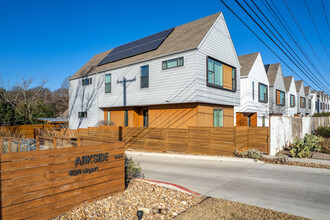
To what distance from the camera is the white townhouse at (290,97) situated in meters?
34.3

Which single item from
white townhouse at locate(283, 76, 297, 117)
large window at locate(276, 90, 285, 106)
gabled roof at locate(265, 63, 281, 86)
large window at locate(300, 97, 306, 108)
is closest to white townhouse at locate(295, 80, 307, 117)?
large window at locate(300, 97, 306, 108)

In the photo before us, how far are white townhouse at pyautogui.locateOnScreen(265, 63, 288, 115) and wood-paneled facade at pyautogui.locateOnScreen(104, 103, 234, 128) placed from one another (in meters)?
11.7

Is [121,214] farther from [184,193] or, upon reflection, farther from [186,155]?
[186,155]

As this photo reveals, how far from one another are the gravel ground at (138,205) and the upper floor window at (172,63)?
10.7m

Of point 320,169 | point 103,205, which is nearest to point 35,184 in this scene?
point 103,205

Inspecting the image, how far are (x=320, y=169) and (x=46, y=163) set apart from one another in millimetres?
10431

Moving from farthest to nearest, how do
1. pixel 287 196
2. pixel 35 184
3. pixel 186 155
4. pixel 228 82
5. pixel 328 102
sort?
pixel 328 102 < pixel 228 82 < pixel 186 155 < pixel 287 196 < pixel 35 184

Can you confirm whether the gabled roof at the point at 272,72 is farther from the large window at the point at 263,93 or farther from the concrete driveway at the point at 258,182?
the concrete driveway at the point at 258,182

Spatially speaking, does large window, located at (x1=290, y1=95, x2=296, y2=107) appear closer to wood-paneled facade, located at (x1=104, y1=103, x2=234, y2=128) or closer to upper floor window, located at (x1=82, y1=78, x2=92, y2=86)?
wood-paneled facade, located at (x1=104, y1=103, x2=234, y2=128)

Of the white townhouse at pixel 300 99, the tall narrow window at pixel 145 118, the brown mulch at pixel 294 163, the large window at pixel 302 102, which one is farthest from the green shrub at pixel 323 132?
the large window at pixel 302 102

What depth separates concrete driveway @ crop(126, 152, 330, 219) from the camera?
5679 mm


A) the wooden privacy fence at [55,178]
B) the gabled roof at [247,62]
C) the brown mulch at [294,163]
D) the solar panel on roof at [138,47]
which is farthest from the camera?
the gabled roof at [247,62]

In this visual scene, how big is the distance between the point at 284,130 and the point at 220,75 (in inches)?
230

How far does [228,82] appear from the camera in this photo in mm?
18297
